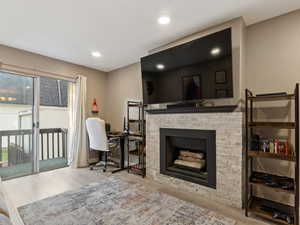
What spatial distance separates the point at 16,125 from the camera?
319 centimetres

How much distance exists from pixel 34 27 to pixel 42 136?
2.68 m

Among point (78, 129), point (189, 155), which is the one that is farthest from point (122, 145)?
point (189, 155)

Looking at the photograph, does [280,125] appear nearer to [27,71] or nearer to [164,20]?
[164,20]

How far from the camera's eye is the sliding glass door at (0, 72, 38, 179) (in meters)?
3.05

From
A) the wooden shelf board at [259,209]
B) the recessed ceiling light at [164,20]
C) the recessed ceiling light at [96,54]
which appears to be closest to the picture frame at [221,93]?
the recessed ceiling light at [164,20]

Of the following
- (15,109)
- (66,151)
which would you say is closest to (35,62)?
(15,109)

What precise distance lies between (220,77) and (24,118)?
3729 millimetres

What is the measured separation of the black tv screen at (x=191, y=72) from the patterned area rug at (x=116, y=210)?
1.44m

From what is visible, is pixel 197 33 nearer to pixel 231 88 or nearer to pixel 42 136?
pixel 231 88

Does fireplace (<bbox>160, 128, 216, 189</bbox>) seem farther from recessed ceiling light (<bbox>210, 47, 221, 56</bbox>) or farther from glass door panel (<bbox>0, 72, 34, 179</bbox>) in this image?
glass door panel (<bbox>0, 72, 34, 179</bbox>)

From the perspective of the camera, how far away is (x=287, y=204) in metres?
1.97

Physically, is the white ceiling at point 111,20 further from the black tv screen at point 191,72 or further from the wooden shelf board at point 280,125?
Result: the wooden shelf board at point 280,125

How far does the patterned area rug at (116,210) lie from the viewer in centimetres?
179

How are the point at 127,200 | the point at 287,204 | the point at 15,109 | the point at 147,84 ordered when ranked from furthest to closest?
the point at 15,109
the point at 147,84
the point at 127,200
the point at 287,204
